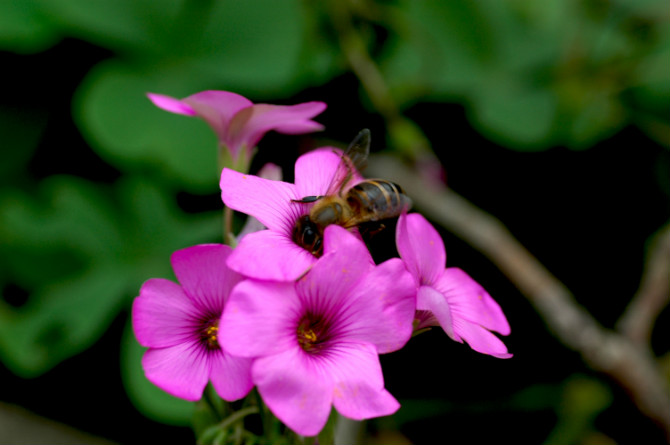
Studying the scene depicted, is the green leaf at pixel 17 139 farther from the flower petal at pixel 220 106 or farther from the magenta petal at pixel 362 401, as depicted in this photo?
the magenta petal at pixel 362 401

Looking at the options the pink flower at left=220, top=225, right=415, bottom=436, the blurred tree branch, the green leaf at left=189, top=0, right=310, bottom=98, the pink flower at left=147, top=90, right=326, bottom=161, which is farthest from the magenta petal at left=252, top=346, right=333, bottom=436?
the green leaf at left=189, top=0, right=310, bottom=98

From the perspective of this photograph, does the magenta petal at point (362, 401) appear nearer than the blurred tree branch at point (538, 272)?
Yes

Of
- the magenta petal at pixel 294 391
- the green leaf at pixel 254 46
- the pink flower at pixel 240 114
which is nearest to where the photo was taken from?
the magenta petal at pixel 294 391

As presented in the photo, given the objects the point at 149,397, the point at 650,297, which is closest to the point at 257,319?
the point at 149,397

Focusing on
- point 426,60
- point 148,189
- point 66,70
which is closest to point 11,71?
point 66,70

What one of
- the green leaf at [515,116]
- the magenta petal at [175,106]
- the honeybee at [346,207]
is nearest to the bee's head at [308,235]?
the honeybee at [346,207]

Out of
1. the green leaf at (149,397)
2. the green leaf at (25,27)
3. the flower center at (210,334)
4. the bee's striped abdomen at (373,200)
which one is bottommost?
the green leaf at (149,397)

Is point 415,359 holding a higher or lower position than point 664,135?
lower

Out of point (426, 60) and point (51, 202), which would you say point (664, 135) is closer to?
point (426, 60)
